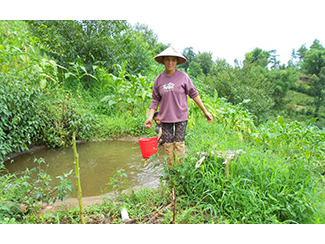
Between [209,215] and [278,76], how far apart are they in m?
18.3

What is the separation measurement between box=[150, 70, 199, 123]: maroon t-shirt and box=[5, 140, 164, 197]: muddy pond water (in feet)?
1.84

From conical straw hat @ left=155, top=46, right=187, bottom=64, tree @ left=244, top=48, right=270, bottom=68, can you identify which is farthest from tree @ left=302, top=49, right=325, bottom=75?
conical straw hat @ left=155, top=46, right=187, bottom=64

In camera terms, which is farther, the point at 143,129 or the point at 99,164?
the point at 143,129

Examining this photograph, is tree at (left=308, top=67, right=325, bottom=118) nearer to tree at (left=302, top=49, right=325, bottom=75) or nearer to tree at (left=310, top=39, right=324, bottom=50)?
tree at (left=302, top=49, right=325, bottom=75)

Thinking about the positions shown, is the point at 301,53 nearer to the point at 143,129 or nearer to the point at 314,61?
the point at 314,61

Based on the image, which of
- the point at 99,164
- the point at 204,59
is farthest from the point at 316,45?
the point at 99,164

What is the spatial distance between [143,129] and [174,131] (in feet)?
8.29

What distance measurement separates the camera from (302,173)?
2172 mm

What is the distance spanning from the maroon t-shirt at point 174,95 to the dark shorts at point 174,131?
0.09 m

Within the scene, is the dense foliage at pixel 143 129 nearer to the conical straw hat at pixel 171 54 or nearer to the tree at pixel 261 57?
the conical straw hat at pixel 171 54

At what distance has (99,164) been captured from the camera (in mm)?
3320

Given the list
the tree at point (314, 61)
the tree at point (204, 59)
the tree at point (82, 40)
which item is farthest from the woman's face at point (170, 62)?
the tree at point (204, 59)

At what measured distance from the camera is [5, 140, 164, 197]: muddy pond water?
8.80 ft

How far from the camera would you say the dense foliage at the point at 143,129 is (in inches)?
76.4
